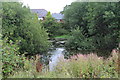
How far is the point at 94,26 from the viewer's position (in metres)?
3.70

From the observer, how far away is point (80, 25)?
157 inches

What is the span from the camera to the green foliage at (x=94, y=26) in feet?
10.7

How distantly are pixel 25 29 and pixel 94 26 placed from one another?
1.72 metres

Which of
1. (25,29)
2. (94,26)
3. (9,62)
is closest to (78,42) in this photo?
(94,26)

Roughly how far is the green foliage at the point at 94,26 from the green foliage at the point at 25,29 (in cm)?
65

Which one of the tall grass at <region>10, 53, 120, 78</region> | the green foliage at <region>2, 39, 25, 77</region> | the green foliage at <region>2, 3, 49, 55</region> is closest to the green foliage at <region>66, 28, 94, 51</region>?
the green foliage at <region>2, 3, 49, 55</region>

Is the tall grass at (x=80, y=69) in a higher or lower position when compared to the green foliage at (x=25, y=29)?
lower

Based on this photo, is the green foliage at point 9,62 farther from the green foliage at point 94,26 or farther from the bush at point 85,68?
the green foliage at point 94,26

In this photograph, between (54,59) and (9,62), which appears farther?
(54,59)

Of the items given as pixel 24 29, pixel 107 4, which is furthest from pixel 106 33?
pixel 24 29

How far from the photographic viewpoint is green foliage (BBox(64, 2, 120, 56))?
326 cm

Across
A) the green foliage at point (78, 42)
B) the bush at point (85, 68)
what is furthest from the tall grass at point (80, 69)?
the green foliage at point (78, 42)

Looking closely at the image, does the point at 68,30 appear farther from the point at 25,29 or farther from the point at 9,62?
the point at 9,62

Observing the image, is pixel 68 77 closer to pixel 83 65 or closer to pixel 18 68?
pixel 83 65
